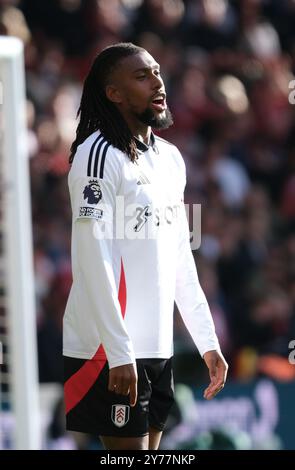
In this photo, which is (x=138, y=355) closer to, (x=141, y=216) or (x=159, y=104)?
(x=141, y=216)

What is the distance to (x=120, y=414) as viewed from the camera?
147 inches

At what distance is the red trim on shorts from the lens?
373 centimetres

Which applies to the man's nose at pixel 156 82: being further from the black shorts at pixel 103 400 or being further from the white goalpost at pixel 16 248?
the white goalpost at pixel 16 248

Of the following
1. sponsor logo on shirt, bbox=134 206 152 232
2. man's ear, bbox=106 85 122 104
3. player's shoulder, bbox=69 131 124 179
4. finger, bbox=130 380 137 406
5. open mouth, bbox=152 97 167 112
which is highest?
man's ear, bbox=106 85 122 104

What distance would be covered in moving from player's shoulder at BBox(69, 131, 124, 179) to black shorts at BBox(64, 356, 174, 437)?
2.01 feet

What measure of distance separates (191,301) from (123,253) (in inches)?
14.6

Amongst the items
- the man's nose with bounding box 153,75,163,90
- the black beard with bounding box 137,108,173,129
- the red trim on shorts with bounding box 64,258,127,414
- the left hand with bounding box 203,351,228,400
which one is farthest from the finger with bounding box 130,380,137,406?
the man's nose with bounding box 153,75,163,90

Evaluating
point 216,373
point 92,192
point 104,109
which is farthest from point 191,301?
point 104,109

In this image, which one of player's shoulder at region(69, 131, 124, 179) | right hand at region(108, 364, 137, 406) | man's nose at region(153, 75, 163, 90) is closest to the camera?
right hand at region(108, 364, 137, 406)

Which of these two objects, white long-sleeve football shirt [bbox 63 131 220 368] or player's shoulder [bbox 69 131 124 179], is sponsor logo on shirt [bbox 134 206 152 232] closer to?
white long-sleeve football shirt [bbox 63 131 220 368]

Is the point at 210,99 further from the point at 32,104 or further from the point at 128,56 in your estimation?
the point at 128,56

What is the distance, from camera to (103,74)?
3805 millimetres

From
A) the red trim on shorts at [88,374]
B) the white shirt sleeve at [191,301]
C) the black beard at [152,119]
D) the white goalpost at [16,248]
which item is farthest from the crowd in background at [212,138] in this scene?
the black beard at [152,119]

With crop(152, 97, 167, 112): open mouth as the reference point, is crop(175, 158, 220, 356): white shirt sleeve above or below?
below
